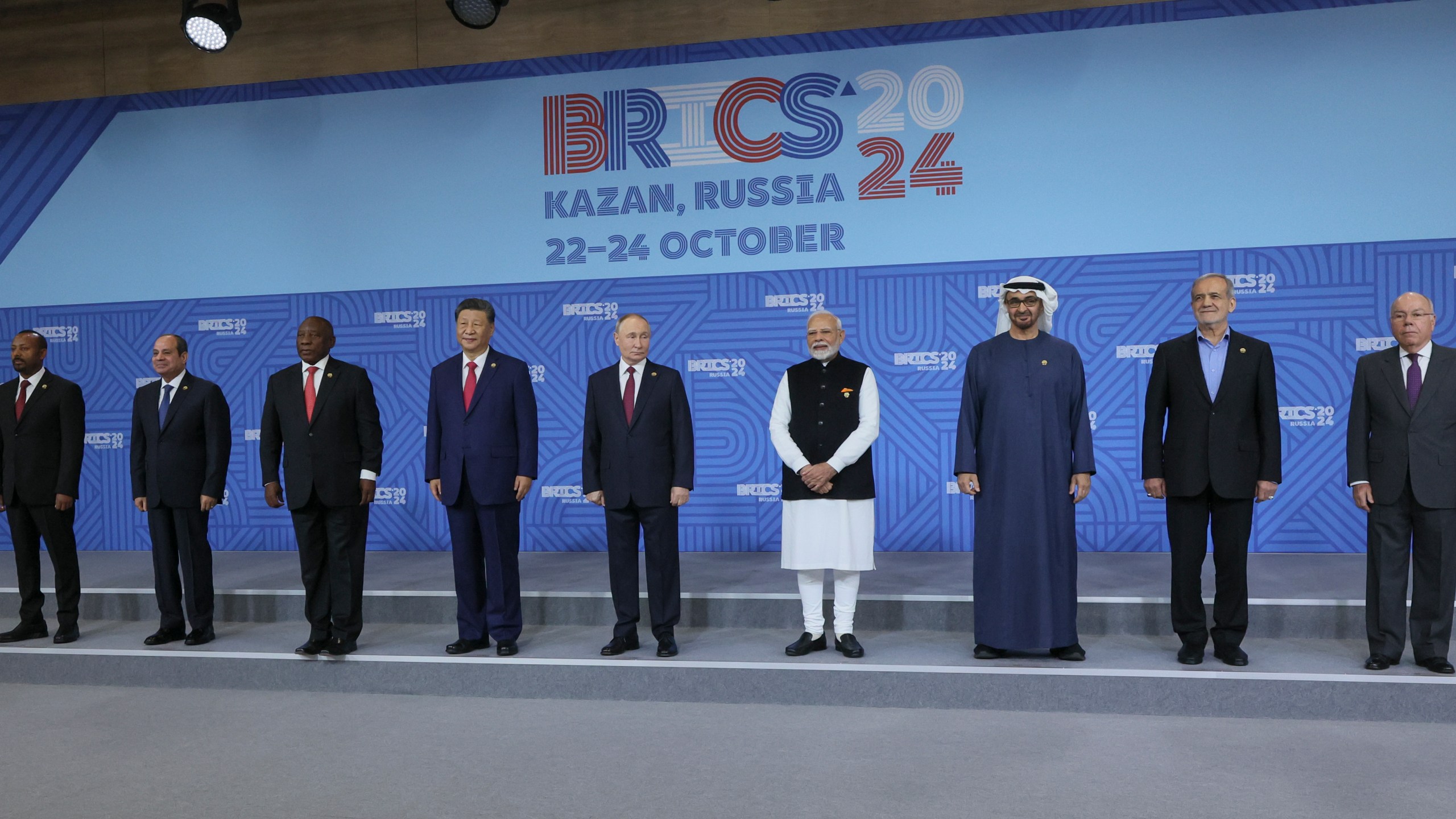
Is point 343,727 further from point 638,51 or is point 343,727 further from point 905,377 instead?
point 638,51

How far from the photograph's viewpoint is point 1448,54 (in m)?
5.30

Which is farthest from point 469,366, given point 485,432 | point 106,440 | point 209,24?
point 106,440

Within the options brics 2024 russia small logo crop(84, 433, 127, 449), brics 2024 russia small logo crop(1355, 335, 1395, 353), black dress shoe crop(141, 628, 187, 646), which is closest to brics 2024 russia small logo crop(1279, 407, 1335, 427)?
brics 2024 russia small logo crop(1355, 335, 1395, 353)

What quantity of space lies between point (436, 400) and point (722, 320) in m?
2.32

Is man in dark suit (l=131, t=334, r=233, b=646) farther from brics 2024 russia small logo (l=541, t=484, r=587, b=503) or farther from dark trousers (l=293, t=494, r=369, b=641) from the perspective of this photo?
brics 2024 russia small logo (l=541, t=484, r=587, b=503)

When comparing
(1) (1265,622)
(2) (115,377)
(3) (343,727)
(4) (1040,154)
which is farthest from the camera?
(2) (115,377)

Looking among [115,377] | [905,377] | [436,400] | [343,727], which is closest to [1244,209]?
[905,377]

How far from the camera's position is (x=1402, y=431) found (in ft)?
11.3

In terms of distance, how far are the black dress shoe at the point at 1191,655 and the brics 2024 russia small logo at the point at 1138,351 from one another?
237cm

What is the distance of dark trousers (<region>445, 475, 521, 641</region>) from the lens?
398cm

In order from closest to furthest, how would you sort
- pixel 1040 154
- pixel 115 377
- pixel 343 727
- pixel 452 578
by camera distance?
1. pixel 343 727
2. pixel 452 578
3. pixel 1040 154
4. pixel 115 377

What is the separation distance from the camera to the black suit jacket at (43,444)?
4.40 m

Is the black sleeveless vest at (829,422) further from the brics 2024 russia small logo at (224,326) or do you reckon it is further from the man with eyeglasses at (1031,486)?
the brics 2024 russia small logo at (224,326)

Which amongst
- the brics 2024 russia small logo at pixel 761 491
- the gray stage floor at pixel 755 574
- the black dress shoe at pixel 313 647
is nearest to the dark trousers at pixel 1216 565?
the gray stage floor at pixel 755 574
